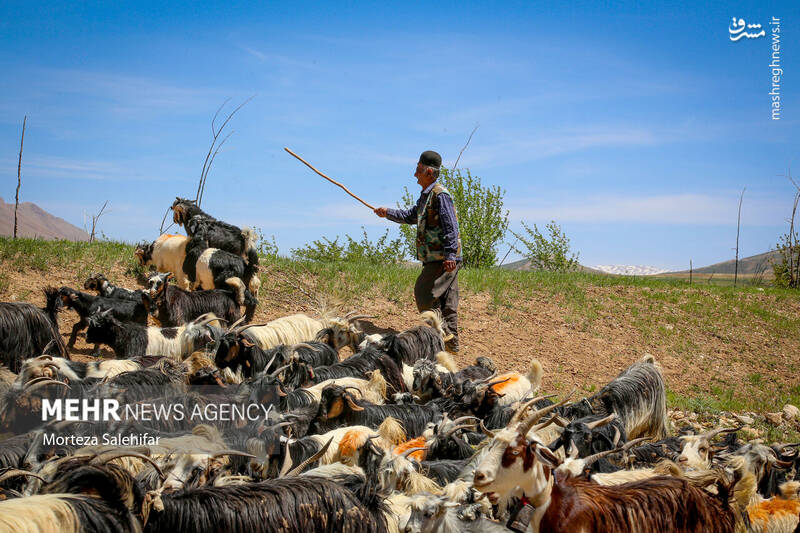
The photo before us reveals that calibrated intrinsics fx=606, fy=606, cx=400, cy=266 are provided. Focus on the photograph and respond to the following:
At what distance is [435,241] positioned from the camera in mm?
7977

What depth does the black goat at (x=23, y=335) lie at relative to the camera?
5492 mm

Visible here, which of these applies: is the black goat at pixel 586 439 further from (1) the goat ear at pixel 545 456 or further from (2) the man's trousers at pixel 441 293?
(2) the man's trousers at pixel 441 293

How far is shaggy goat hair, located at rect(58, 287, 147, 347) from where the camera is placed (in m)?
6.65

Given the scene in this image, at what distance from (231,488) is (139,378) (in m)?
2.38

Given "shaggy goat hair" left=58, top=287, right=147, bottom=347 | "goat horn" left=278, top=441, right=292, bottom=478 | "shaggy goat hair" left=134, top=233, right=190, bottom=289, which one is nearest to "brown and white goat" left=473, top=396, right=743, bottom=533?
"goat horn" left=278, top=441, right=292, bottom=478

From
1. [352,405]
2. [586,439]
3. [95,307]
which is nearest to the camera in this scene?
[586,439]

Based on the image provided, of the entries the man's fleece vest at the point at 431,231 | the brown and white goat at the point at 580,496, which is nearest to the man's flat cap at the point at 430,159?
the man's fleece vest at the point at 431,231

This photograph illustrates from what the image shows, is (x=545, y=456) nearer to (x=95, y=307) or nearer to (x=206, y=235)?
(x=95, y=307)

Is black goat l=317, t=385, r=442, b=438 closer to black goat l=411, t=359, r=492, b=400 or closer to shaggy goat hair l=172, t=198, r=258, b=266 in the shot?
black goat l=411, t=359, r=492, b=400

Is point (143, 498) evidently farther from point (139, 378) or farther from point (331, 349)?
point (331, 349)

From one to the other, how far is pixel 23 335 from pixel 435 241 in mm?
4707

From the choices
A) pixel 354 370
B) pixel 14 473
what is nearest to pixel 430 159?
pixel 354 370

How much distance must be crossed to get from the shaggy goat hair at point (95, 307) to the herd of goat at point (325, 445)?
2 cm

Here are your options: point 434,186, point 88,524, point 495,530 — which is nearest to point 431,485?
point 495,530
